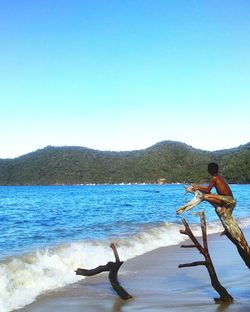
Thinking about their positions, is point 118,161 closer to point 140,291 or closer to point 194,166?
point 194,166

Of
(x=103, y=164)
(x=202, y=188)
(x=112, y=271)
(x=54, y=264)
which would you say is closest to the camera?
(x=202, y=188)

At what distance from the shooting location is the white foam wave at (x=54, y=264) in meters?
9.48

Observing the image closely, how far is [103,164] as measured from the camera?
575 feet

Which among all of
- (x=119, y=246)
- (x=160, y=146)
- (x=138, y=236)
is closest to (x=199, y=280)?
(x=119, y=246)

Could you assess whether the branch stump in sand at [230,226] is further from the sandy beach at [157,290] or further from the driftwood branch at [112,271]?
the driftwood branch at [112,271]

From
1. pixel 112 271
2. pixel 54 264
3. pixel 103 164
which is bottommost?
pixel 54 264

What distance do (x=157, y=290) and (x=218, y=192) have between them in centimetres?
285

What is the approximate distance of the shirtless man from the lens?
25.0ft

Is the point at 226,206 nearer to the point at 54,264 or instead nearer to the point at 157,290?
the point at 157,290

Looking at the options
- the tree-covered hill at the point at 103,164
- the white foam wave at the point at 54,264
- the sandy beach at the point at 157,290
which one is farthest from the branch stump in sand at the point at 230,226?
the tree-covered hill at the point at 103,164

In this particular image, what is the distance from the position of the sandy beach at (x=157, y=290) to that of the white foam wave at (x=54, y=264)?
1.35ft

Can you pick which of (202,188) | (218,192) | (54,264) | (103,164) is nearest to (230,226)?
(218,192)

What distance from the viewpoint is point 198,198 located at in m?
7.56

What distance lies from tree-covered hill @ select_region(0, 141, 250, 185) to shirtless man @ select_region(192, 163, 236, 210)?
146 meters
